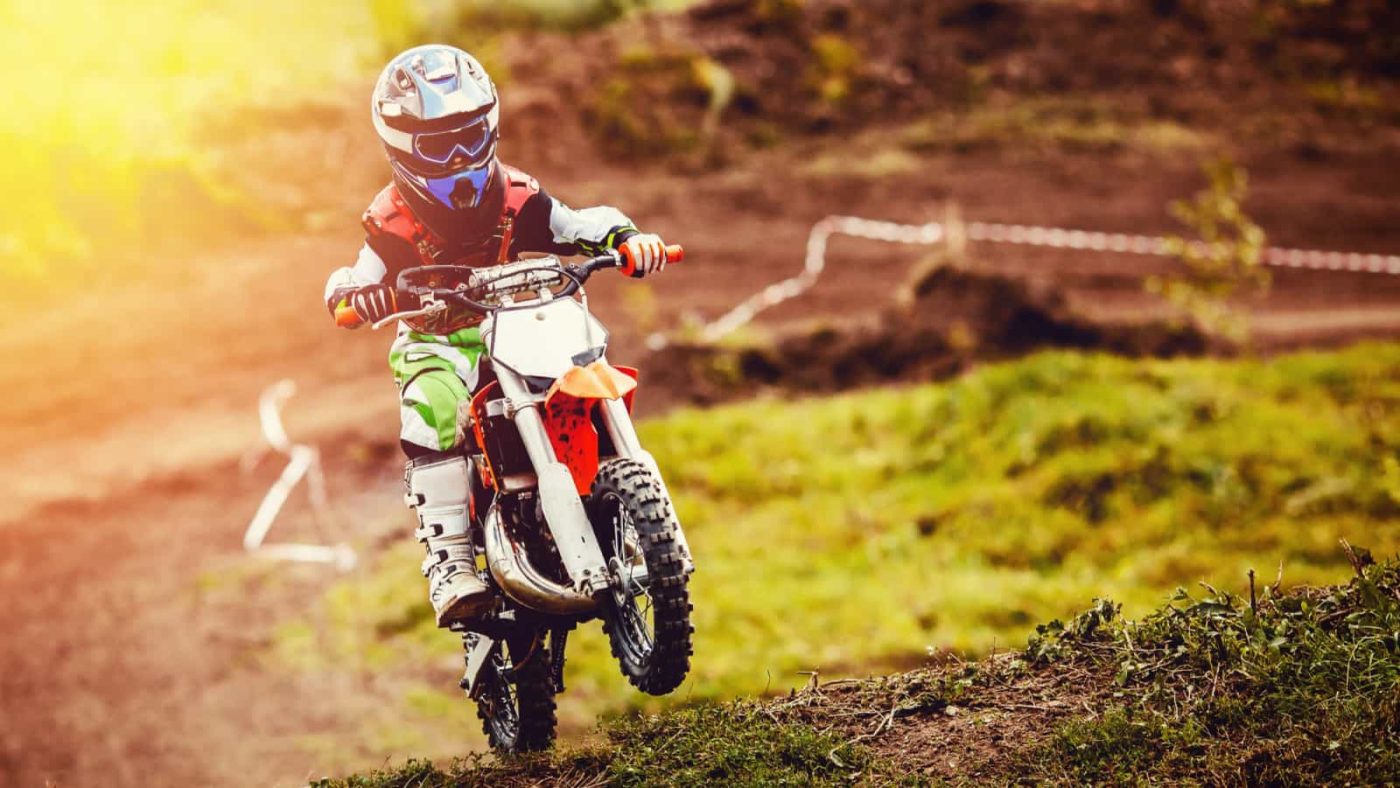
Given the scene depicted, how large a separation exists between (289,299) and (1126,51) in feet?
49.3

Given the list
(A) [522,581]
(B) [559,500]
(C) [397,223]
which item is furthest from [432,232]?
(A) [522,581]

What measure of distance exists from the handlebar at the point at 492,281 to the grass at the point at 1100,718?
2.03 meters

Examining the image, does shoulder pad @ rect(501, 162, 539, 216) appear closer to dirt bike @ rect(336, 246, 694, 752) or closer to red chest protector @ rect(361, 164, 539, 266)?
red chest protector @ rect(361, 164, 539, 266)

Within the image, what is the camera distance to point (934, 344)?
15.8 metres

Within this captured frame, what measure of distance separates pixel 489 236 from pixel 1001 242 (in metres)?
14.0

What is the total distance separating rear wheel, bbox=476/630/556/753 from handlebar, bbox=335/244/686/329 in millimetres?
1443

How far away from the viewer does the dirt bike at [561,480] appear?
5.23 m

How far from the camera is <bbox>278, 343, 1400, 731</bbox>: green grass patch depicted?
11586mm

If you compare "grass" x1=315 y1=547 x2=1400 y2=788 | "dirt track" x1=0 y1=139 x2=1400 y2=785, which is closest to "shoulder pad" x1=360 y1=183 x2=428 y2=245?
"grass" x1=315 y1=547 x2=1400 y2=788

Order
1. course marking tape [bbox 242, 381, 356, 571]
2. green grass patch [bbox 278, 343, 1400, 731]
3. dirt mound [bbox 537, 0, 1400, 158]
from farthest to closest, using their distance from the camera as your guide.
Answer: dirt mound [bbox 537, 0, 1400, 158]
course marking tape [bbox 242, 381, 356, 571]
green grass patch [bbox 278, 343, 1400, 731]

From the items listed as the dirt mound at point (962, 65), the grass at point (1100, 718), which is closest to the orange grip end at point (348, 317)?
the grass at point (1100, 718)

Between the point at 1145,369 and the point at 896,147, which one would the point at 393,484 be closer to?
the point at 1145,369

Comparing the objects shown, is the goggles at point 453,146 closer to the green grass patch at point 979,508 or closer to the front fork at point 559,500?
the front fork at point 559,500

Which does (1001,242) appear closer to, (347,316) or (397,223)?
(397,223)
